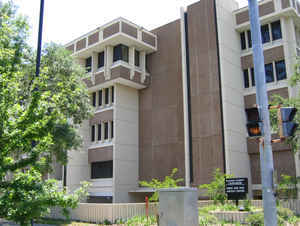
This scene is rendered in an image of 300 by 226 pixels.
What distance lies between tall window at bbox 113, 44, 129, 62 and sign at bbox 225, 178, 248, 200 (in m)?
18.1

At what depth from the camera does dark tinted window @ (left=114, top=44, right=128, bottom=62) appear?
33.6m

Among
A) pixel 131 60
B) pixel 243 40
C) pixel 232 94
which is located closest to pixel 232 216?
pixel 232 94

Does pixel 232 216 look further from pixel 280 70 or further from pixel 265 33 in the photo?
pixel 265 33

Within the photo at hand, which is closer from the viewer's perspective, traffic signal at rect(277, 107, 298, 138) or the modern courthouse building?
traffic signal at rect(277, 107, 298, 138)

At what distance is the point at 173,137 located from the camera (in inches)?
1262

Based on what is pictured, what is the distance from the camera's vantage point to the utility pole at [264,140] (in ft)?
25.1

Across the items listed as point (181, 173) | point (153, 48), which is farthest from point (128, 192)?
point (153, 48)

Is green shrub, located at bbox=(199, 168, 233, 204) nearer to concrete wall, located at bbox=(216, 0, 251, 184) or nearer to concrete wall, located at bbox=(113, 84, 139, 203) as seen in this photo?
concrete wall, located at bbox=(216, 0, 251, 184)

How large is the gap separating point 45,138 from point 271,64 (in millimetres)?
24944

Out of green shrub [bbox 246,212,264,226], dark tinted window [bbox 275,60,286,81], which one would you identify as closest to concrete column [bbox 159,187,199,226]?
green shrub [bbox 246,212,264,226]

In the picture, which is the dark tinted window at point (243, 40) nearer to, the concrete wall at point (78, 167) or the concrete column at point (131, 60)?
the concrete column at point (131, 60)

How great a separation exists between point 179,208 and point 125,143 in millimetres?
22645

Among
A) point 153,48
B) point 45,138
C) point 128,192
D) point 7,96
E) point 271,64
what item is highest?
point 153,48

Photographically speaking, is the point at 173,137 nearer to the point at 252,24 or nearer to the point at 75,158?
the point at 75,158
